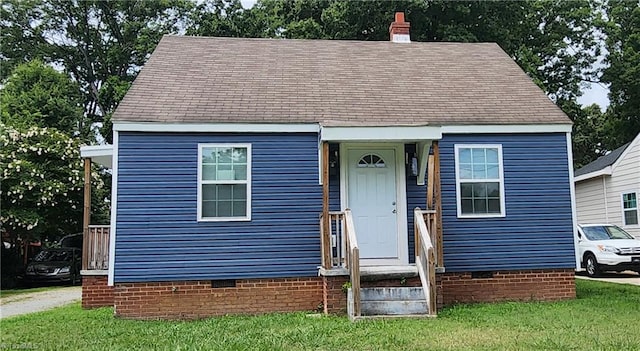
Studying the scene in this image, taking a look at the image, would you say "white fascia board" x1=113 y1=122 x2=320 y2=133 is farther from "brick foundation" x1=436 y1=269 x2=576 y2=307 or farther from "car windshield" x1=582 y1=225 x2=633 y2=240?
"car windshield" x1=582 y1=225 x2=633 y2=240

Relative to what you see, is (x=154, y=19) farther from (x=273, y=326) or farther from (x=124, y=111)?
(x=273, y=326)

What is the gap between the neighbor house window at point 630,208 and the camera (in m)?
15.5

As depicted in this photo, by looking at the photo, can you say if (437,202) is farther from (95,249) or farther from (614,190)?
(614,190)

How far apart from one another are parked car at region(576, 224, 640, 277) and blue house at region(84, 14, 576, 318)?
5.18 metres

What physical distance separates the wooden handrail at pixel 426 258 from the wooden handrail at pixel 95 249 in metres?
5.58

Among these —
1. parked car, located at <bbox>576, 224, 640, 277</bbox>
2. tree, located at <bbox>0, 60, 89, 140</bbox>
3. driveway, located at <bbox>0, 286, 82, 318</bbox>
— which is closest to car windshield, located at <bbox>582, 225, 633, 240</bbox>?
parked car, located at <bbox>576, 224, 640, 277</bbox>

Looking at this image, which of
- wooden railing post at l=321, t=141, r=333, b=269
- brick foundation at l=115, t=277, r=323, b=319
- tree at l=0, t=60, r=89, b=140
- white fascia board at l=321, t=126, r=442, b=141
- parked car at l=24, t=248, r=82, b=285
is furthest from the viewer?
tree at l=0, t=60, r=89, b=140

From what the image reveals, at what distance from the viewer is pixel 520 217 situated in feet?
30.3

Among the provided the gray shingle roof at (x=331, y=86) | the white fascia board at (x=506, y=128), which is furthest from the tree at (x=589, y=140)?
the white fascia board at (x=506, y=128)

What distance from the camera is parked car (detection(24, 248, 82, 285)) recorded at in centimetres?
1631

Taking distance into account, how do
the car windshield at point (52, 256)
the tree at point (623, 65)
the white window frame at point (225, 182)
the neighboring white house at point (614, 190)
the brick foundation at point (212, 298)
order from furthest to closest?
the tree at point (623, 65) → the car windshield at point (52, 256) → the neighboring white house at point (614, 190) → the white window frame at point (225, 182) → the brick foundation at point (212, 298)

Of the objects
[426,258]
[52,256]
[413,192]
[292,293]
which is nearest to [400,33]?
[413,192]

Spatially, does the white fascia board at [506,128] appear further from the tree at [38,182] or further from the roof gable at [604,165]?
the tree at [38,182]

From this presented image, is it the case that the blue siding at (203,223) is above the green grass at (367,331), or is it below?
above
